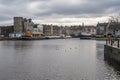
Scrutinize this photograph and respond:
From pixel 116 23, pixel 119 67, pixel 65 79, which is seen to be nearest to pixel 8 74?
pixel 65 79

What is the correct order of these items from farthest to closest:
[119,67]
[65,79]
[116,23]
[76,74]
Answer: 1. [116,23]
2. [119,67]
3. [76,74]
4. [65,79]

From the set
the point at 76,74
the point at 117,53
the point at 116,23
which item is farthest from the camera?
the point at 116,23

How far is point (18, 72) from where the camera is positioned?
32.5m

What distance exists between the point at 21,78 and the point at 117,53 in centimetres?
1558

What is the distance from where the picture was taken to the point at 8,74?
31.0 meters

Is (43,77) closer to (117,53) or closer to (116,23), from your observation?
(117,53)

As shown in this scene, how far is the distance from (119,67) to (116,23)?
112m

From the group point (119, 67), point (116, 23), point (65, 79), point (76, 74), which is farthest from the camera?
point (116, 23)

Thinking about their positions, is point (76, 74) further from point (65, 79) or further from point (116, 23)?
point (116, 23)

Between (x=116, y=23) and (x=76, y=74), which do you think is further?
(x=116, y=23)

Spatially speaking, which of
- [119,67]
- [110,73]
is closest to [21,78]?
[110,73]

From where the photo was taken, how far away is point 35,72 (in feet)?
106

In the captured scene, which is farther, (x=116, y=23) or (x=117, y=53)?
(x=116, y=23)

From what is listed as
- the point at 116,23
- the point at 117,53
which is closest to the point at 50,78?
the point at 117,53
